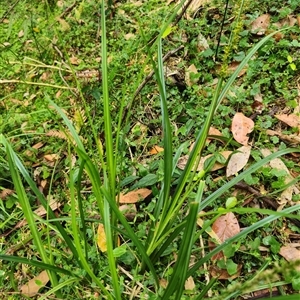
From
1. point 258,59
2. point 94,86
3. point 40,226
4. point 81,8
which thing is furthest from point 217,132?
point 81,8

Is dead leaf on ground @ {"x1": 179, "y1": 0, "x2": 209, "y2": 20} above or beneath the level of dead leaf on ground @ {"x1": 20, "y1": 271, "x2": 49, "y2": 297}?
above

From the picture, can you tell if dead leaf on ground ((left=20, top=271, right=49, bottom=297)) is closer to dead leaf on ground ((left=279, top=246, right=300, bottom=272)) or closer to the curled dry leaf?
the curled dry leaf

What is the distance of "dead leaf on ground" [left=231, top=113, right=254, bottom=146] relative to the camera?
78.1 inches

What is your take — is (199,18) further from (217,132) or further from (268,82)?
(217,132)

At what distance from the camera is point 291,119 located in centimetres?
202

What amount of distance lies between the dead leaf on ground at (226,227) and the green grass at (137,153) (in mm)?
35

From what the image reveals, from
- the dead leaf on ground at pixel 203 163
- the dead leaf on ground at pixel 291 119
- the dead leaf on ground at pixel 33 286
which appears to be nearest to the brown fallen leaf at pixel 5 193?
the dead leaf on ground at pixel 33 286

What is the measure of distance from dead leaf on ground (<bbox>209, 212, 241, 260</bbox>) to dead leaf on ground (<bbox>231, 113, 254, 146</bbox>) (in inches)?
16.6

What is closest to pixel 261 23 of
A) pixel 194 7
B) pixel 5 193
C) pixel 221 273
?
pixel 194 7

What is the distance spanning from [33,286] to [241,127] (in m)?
1.22

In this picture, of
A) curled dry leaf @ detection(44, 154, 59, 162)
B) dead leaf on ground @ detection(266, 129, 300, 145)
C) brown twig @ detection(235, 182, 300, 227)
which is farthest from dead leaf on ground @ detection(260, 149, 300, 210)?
curled dry leaf @ detection(44, 154, 59, 162)

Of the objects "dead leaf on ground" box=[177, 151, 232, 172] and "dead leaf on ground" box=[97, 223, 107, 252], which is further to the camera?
"dead leaf on ground" box=[177, 151, 232, 172]

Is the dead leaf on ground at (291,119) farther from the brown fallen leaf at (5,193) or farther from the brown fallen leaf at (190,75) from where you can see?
the brown fallen leaf at (5,193)

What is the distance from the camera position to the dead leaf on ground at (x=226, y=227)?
1.69 metres
